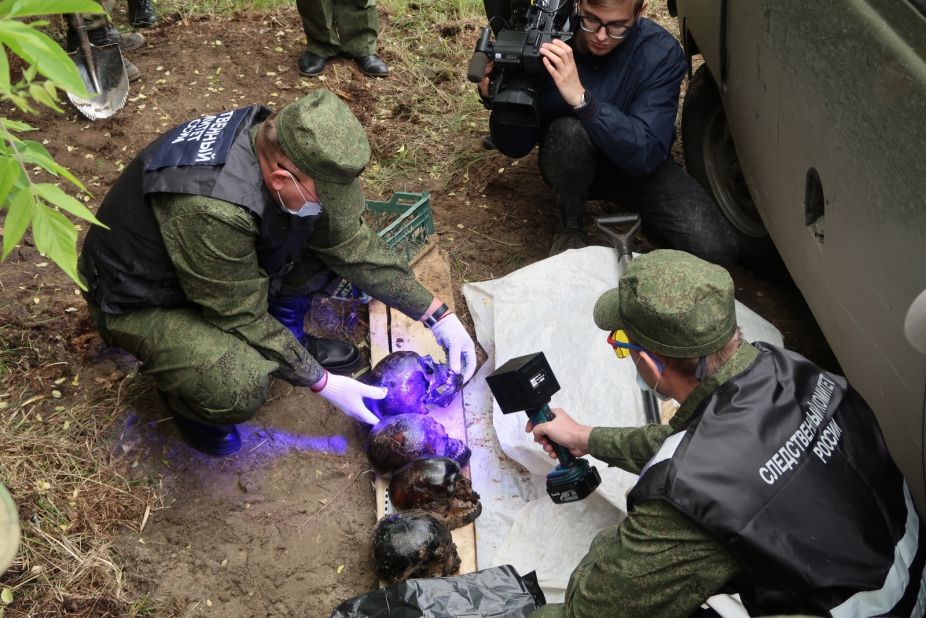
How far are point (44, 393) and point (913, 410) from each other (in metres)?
3.07

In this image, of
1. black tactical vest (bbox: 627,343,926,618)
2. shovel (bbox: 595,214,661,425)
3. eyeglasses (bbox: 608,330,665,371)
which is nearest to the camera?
black tactical vest (bbox: 627,343,926,618)

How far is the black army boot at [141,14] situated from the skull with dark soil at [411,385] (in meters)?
3.89

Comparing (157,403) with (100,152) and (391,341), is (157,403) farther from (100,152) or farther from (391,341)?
(100,152)

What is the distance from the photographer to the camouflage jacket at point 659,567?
1.69m

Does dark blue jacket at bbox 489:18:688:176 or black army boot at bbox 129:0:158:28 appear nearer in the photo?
dark blue jacket at bbox 489:18:688:176

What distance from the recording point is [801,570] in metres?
1.64

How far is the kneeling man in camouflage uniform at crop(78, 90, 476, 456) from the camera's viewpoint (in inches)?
99.0

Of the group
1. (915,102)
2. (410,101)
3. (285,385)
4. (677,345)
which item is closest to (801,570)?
(677,345)

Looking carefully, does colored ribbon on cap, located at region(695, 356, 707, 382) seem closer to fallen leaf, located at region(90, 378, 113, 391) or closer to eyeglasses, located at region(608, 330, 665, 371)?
eyeglasses, located at region(608, 330, 665, 371)

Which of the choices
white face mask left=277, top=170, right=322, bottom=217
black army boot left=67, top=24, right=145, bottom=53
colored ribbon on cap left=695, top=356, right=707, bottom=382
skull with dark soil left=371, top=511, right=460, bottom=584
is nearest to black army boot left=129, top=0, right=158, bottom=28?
black army boot left=67, top=24, right=145, bottom=53

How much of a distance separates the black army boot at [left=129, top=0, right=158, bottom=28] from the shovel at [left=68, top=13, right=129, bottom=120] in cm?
76

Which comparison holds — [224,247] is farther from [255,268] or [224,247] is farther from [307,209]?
[307,209]

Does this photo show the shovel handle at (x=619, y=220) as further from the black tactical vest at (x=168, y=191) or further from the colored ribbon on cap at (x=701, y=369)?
Answer: the colored ribbon on cap at (x=701, y=369)

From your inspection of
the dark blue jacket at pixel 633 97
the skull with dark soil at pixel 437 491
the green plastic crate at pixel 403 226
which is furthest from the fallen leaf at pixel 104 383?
the dark blue jacket at pixel 633 97
